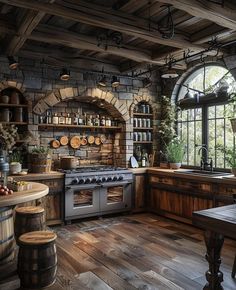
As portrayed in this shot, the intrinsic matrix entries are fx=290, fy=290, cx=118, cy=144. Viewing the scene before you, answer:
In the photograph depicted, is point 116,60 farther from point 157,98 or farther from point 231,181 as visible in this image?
point 231,181

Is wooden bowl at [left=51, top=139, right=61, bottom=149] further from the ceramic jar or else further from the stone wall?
the ceramic jar

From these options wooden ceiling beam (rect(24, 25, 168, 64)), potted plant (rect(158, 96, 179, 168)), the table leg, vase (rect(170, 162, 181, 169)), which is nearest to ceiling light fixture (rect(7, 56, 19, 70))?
wooden ceiling beam (rect(24, 25, 168, 64))

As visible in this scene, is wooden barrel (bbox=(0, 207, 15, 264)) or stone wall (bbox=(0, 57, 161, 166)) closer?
wooden barrel (bbox=(0, 207, 15, 264))

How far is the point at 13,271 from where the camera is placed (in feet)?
9.71

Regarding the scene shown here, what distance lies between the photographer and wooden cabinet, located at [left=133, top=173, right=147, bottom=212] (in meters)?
5.76

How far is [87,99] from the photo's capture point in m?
5.82

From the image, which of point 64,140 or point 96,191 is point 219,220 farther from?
point 64,140

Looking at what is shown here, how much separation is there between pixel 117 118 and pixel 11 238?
12.0 ft

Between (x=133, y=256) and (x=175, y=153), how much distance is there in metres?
2.61

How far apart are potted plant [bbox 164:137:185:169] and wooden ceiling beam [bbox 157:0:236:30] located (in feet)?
8.80

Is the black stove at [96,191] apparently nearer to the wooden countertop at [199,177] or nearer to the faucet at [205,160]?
the wooden countertop at [199,177]

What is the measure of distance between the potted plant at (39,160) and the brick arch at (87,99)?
0.70 m

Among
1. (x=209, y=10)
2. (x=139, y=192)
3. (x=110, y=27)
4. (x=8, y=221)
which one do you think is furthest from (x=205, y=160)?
(x=8, y=221)

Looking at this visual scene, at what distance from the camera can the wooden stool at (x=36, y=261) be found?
2.70 metres
